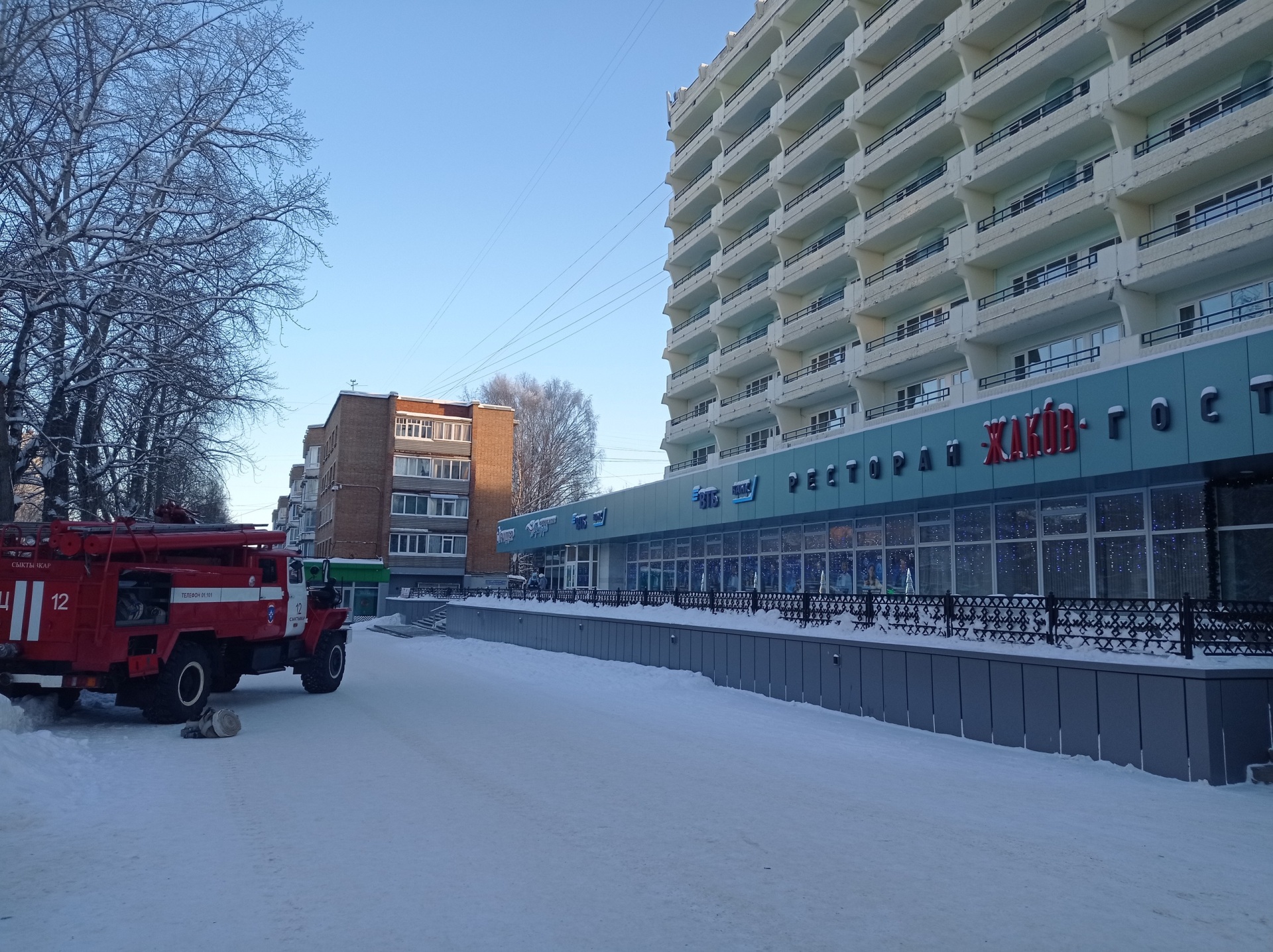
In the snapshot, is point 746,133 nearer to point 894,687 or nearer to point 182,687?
point 894,687

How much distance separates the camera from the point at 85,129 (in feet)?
42.7

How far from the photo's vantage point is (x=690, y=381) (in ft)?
142

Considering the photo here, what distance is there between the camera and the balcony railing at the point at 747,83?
3931 centimetres

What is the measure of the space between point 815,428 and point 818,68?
13632mm

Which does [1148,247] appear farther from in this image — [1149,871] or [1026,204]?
[1149,871]

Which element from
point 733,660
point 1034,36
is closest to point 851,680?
point 733,660

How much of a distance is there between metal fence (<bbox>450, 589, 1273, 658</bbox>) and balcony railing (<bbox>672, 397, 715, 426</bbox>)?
23959mm

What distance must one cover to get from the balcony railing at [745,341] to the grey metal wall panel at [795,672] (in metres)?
22.2

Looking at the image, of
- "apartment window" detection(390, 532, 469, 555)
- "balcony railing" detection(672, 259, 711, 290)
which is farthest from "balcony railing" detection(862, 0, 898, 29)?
"apartment window" detection(390, 532, 469, 555)

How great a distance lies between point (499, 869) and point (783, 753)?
601cm

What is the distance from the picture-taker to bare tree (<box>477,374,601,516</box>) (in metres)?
71.2

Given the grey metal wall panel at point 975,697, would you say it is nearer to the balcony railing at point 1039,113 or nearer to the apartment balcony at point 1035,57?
the balcony railing at point 1039,113

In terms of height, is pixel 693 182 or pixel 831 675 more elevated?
pixel 693 182

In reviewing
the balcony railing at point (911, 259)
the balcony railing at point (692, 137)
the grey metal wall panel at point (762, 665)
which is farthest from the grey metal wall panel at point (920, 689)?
the balcony railing at point (692, 137)
